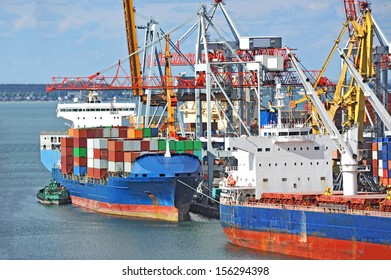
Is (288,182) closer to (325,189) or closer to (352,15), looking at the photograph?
(325,189)

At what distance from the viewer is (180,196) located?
40.6m

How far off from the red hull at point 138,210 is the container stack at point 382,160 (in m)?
6.66

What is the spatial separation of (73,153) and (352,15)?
13538mm

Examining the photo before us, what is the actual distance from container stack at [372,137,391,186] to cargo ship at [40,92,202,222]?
19.3 feet

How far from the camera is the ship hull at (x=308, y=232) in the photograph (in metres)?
28.8

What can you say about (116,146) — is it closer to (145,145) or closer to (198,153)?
(145,145)

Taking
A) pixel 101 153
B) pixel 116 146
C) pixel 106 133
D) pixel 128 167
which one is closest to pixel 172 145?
pixel 128 167

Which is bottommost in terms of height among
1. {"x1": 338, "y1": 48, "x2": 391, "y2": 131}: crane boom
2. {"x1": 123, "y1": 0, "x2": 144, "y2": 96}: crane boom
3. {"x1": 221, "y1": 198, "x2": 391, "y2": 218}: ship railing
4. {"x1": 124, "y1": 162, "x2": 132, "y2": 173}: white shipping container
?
{"x1": 221, "y1": 198, "x2": 391, "y2": 218}: ship railing

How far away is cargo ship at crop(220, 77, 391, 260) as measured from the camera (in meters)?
30.0

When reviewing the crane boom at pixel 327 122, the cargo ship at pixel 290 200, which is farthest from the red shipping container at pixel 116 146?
the crane boom at pixel 327 122

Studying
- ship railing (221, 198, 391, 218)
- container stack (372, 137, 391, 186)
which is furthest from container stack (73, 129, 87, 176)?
ship railing (221, 198, 391, 218)

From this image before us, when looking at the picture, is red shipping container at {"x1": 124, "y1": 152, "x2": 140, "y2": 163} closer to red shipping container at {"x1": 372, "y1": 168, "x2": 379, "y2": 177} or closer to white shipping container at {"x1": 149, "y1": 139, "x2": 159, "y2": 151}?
white shipping container at {"x1": 149, "y1": 139, "x2": 159, "y2": 151}

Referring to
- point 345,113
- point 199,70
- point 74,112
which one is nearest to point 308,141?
point 345,113

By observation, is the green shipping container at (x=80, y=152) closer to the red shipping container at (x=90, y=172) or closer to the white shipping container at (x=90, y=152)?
the white shipping container at (x=90, y=152)
